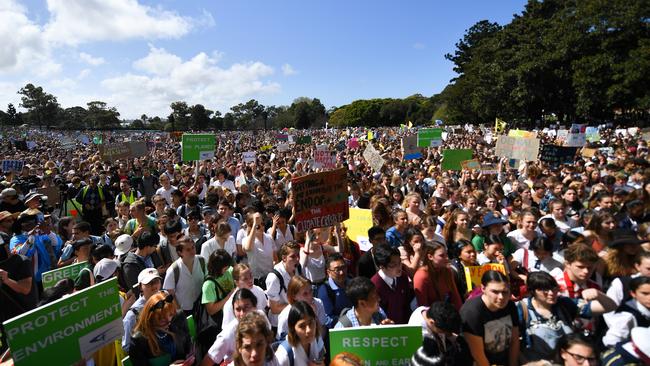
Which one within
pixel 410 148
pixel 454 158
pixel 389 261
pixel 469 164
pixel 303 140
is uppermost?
pixel 303 140

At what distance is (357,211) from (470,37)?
64.0m

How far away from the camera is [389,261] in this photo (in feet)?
12.7

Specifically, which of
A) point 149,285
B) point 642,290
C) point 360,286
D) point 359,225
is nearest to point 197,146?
point 359,225

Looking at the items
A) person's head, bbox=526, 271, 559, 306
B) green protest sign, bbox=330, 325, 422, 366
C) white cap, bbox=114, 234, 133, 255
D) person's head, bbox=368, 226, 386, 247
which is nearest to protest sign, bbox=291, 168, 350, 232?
person's head, bbox=368, 226, 386, 247

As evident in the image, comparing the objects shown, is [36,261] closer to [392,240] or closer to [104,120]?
[392,240]

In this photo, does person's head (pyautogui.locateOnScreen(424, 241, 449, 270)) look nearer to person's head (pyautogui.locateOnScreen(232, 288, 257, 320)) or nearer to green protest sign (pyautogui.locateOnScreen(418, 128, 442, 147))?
person's head (pyautogui.locateOnScreen(232, 288, 257, 320))

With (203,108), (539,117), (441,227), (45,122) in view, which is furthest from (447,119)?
(45,122)

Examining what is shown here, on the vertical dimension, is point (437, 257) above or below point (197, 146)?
below

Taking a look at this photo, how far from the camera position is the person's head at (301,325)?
120 inches

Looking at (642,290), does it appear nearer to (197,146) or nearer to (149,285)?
(149,285)

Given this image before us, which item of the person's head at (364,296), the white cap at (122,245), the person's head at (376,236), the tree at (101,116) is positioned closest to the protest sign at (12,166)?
the white cap at (122,245)

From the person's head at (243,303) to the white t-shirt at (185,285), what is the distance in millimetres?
1171

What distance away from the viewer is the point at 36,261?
5.46 metres

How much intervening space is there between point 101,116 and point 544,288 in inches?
3987
